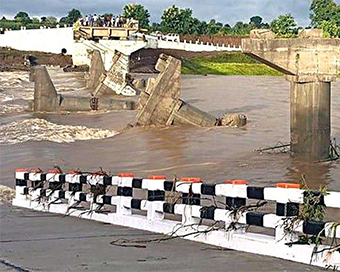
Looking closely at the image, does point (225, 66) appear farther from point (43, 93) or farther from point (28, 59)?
point (43, 93)

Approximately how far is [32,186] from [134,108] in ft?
76.2

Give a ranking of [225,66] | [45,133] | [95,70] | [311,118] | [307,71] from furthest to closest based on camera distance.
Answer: [225,66] < [95,70] < [45,133] < [311,118] < [307,71]

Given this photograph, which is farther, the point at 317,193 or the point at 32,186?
the point at 32,186

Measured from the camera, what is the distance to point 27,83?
69000 millimetres

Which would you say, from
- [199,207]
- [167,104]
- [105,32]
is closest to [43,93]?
[167,104]

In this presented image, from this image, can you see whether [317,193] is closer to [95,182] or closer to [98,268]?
[98,268]

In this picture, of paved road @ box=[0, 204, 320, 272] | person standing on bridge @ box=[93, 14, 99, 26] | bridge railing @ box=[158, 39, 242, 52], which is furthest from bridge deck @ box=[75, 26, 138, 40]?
paved road @ box=[0, 204, 320, 272]

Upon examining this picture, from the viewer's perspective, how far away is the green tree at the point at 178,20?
140 m

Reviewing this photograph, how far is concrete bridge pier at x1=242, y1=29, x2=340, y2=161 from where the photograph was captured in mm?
16922

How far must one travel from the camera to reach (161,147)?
22312 mm

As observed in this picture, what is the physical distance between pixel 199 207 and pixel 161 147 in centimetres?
1266

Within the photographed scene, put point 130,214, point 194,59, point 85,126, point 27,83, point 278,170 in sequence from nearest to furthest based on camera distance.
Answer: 1. point 130,214
2. point 278,170
3. point 85,126
4. point 27,83
5. point 194,59

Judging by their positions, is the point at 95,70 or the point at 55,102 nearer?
the point at 55,102

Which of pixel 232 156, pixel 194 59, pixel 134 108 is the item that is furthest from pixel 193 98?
pixel 194 59
